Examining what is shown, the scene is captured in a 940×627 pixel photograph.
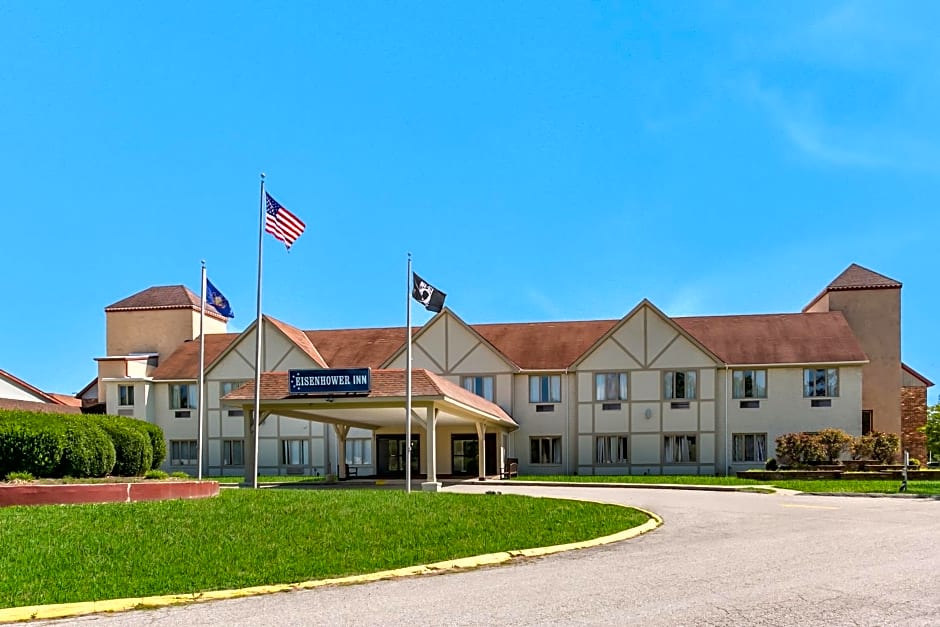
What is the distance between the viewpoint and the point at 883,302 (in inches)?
1828

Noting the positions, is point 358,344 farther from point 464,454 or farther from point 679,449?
point 679,449

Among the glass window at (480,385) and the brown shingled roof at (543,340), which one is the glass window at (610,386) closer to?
the brown shingled roof at (543,340)

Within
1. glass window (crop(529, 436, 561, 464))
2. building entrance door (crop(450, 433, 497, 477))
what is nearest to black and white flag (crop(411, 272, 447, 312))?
building entrance door (crop(450, 433, 497, 477))

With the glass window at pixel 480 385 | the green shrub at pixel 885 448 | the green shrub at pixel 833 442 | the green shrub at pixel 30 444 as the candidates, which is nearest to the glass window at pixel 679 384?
the green shrub at pixel 833 442

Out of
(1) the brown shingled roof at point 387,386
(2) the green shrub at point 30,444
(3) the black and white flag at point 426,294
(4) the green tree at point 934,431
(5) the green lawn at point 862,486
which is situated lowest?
(5) the green lawn at point 862,486

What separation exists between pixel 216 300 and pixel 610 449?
69.9 feet

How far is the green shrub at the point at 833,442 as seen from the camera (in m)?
37.4

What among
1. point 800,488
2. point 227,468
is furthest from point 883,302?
point 227,468

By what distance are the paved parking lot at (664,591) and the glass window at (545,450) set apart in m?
28.4

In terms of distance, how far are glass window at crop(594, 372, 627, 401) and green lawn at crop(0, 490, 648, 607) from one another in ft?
79.5

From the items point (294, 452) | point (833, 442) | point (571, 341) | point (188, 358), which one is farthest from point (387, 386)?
point (188, 358)

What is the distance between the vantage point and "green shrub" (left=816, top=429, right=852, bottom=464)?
37.4 meters

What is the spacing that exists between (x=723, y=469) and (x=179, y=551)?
3365 centimetres

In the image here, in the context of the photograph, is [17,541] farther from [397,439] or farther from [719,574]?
[397,439]
